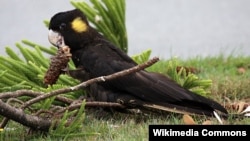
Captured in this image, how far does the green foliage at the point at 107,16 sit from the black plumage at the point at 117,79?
50 cm

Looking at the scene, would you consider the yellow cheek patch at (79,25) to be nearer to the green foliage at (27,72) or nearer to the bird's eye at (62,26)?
the bird's eye at (62,26)

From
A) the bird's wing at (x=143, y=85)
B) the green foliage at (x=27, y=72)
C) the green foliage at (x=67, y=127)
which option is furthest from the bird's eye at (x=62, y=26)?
the green foliage at (x=67, y=127)

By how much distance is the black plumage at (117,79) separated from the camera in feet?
15.7

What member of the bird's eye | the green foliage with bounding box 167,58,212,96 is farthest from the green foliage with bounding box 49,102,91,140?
the green foliage with bounding box 167,58,212,96

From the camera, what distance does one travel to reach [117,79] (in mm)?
4867

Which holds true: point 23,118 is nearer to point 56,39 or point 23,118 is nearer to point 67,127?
point 67,127

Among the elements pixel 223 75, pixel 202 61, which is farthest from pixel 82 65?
pixel 202 61

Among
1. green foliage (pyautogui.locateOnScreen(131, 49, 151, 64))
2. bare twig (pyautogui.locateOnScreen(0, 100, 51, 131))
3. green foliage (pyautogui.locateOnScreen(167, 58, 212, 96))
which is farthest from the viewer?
green foliage (pyautogui.locateOnScreen(131, 49, 151, 64))

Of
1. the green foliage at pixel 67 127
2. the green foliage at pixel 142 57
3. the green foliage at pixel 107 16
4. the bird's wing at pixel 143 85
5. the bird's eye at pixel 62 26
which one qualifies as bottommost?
the green foliage at pixel 67 127

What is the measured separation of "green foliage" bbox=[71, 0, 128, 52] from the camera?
5.68m

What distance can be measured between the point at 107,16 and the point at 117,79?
0.99 metres

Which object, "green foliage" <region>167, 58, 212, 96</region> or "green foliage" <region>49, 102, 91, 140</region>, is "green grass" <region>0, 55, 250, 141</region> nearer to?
"green foliage" <region>49, 102, 91, 140</region>

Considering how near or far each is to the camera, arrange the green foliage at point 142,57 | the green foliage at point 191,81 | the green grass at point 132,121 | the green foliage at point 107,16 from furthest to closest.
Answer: the green foliage at point 107,16
the green foliage at point 142,57
the green foliage at point 191,81
the green grass at point 132,121

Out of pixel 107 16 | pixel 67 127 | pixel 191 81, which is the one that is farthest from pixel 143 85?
pixel 107 16
